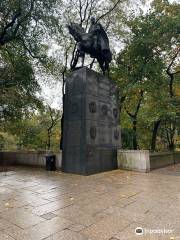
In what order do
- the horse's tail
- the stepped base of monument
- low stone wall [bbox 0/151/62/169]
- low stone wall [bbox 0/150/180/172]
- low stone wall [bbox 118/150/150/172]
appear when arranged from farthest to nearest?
low stone wall [bbox 0/151/62/169], the horse's tail, low stone wall [bbox 0/150/180/172], low stone wall [bbox 118/150/150/172], the stepped base of monument

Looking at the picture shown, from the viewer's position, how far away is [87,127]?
1027 centimetres

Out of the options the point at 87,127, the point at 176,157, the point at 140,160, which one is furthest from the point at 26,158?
the point at 176,157

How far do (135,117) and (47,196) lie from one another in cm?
1505

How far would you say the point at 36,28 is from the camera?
15414 millimetres

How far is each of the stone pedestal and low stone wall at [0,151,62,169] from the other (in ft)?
5.68

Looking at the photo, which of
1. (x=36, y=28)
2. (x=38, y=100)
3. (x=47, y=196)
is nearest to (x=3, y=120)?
(x=38, y=100)

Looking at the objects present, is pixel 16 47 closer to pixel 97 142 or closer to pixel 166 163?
pixel 97 142

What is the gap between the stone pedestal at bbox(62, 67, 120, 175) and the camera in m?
10.2

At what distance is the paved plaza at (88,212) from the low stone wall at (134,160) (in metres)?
3.55

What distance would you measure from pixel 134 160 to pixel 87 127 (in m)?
3.22

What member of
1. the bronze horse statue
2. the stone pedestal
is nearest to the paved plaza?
the stone pedestal

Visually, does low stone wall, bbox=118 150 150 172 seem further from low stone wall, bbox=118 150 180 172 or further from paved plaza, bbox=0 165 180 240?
paved plaza, bbox=0 165 180 240

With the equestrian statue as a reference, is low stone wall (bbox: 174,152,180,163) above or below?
below

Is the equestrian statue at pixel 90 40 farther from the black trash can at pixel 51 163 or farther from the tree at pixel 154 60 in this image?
the black trash can at pixel 51 163
